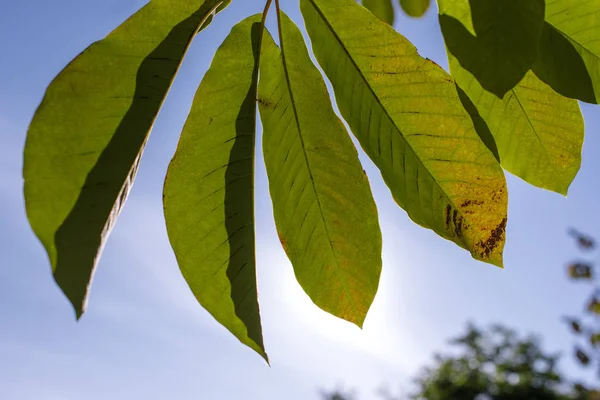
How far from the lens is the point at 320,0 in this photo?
0.74m

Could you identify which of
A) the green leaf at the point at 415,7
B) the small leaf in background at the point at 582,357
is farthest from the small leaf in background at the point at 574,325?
the green leaf at the point at 415,7

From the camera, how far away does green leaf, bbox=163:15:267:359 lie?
2.44ft

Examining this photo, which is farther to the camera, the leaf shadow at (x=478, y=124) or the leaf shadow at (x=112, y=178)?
the leaf shadow at (x=478, y=124)

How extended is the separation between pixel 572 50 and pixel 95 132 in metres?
0.56

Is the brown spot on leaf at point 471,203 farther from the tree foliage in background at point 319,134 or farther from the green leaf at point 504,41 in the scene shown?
the green leaf at point 504,41

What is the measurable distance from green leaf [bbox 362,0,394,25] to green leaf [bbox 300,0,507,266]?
0.79 ft

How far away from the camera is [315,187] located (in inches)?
32.6

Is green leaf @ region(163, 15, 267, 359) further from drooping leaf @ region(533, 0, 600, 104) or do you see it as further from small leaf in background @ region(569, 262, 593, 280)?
small leaf in background @ region(569, 262, 593, 280)

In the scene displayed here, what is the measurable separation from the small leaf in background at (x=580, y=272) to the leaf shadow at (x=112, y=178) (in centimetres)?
722

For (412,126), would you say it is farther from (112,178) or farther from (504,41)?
(112,178)

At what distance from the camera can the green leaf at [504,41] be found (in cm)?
55

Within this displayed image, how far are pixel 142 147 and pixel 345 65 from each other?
0.29 meters

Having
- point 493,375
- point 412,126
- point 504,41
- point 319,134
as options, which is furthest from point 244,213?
point 493,375

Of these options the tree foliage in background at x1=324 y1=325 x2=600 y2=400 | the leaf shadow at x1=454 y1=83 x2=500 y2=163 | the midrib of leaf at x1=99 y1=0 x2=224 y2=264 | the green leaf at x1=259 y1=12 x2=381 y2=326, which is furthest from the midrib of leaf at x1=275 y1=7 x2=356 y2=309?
the tree foliage in background at x1=324 y1=325 x2=600 y2=400
